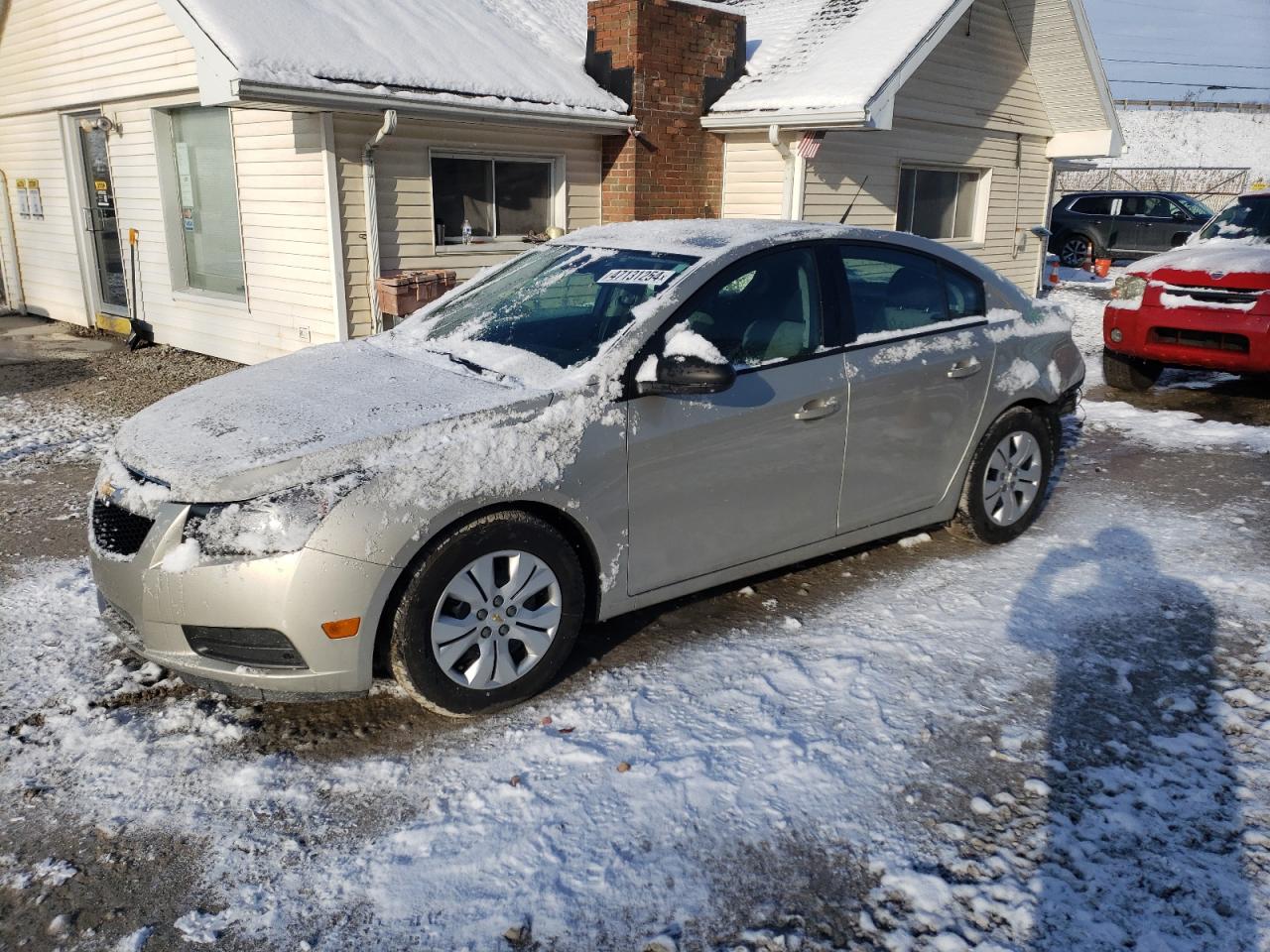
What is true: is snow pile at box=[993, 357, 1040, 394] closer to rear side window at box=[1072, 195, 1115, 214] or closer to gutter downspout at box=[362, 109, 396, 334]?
gutter downspout at box=[362, 109, 396, 334]

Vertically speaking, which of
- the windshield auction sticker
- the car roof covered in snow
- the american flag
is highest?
the american flag

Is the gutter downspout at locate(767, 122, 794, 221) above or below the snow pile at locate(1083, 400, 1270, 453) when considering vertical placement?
above

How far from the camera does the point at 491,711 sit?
11.6 ft

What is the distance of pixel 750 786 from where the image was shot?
3.13 meters

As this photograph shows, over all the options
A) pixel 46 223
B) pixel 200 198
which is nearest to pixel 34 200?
pixel 46 223

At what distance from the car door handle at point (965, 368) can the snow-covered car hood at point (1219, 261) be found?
15.4 feet

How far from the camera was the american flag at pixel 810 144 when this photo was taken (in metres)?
10.7

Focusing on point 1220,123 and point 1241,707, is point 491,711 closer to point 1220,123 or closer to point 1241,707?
point 1241,707

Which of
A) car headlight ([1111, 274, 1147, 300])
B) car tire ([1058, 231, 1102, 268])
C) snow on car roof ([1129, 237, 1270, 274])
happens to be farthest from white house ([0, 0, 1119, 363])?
car tire ([1058, 231, 1102, 268])

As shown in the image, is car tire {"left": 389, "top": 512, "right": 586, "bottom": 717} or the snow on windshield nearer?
car tire {"left": 389, "top": 512, "right": 586, "bottom": 717}

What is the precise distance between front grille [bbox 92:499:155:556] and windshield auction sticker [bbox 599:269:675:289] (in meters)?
2.01

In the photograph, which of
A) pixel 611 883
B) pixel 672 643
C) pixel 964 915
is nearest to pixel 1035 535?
pixel 672 643

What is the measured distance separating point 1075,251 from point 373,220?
19.1 metres

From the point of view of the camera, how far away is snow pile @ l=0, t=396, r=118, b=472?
22.8 feet
